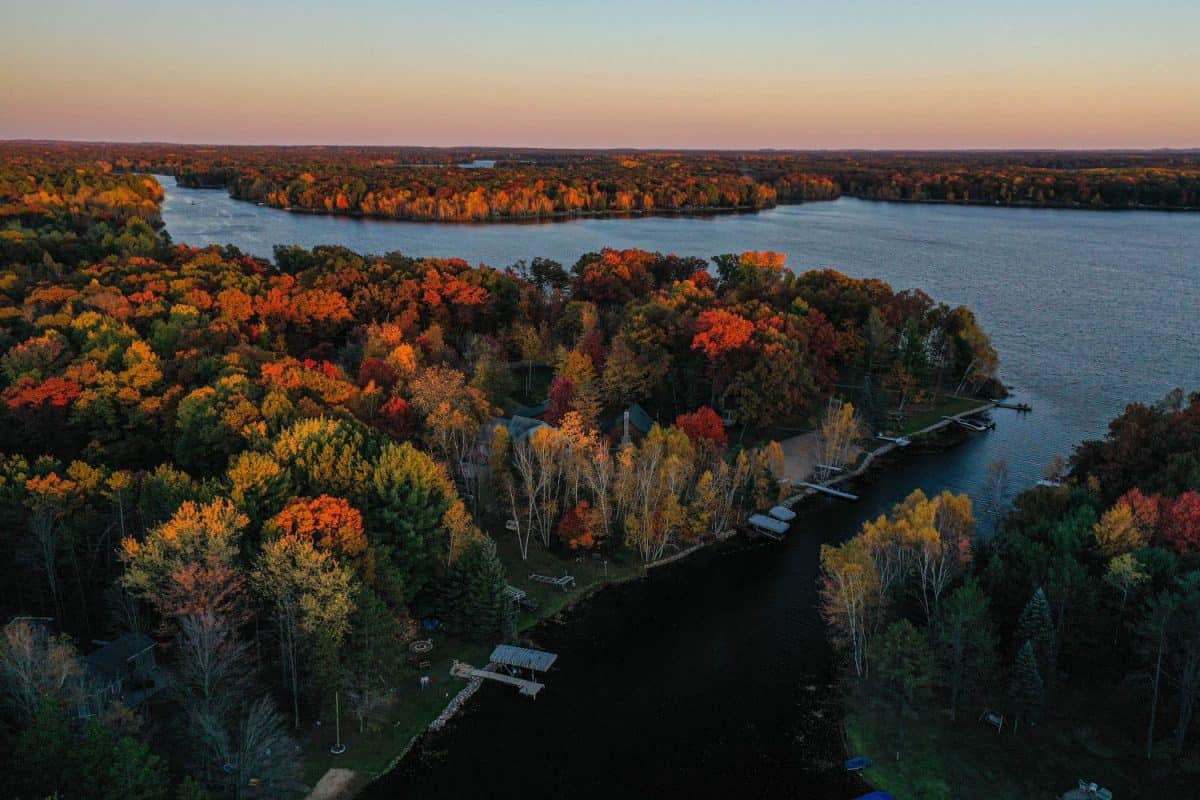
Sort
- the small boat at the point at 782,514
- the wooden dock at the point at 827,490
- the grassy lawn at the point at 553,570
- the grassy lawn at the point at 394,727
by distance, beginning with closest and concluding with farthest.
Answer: the grassy lawn at the point at 394,727
the grassy lawn at the point at 553,570
the small boat at the point at 782,514
the wooden dock at the point at 827,490

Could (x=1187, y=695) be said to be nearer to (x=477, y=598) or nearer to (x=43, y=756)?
(x=477, y=598)

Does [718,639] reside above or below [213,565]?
below

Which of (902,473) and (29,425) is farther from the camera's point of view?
(902,473)

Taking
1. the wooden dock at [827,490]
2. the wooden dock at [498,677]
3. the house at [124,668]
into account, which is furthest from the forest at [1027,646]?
the house at [124,668]

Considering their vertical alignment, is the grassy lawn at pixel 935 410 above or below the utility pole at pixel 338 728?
above

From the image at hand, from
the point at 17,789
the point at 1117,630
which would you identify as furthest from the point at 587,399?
the point at 17,789

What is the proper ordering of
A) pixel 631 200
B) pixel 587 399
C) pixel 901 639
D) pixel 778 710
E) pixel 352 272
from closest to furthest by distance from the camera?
pixel 901 639
pixel 778 710
pixel 587 399
pixel 352 272
pixel 631 200

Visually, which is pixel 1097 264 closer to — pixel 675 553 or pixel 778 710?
pixel 675 553

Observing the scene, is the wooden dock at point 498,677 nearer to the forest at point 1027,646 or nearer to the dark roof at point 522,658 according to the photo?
the dark roof at point 522,658
